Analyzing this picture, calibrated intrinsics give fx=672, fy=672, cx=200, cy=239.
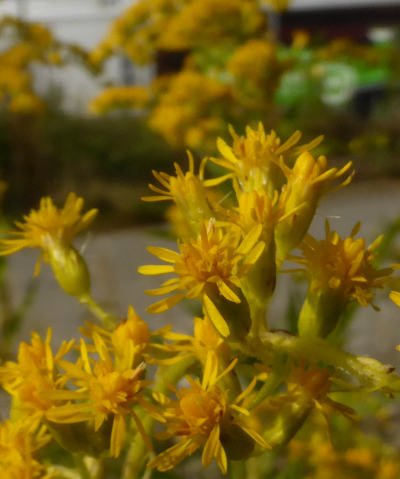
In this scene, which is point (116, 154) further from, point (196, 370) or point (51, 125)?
point (196, 370)

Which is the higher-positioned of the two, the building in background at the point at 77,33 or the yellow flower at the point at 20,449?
the yellow flower at the point at 20,449

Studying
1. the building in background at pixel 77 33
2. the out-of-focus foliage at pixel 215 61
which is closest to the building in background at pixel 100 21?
the building in background at pixel 77 33

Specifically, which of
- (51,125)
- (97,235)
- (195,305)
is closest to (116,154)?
(51,125)

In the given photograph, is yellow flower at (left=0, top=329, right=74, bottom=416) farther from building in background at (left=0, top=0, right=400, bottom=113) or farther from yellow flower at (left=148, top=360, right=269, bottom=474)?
building in background at (left=0, top=0, right=400, bottom=113)

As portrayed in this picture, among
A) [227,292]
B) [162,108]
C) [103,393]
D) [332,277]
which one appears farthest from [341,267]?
[162,108]

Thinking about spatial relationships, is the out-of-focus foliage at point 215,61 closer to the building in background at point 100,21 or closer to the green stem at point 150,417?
the green stem at point 150,417

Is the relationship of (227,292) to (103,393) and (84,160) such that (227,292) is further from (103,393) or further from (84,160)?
(84,160)
